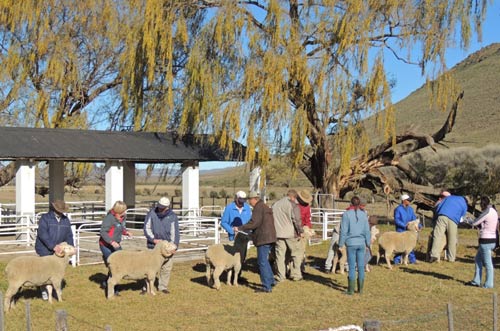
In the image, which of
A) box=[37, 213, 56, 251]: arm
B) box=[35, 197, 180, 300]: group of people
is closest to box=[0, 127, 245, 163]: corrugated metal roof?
box=[35, 197, 180, 300]: group of people

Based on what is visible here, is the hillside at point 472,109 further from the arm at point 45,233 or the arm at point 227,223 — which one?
the arm at point 45,233

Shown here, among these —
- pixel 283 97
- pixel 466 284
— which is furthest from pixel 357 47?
pixel 466 284

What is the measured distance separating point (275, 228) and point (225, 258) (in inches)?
41.1

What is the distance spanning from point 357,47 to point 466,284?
9.37 m

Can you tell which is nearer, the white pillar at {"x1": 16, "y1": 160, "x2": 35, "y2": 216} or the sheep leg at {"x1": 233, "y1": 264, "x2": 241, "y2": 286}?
the sheep leg at {"x1": 233, "y1": 264, "x2": 241, "y2": 286}

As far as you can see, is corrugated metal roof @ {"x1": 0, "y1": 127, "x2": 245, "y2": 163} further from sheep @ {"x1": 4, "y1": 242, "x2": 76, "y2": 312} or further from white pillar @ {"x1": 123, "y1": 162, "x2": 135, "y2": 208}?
sheep @ {"x1": 4, "y1": 242, "x2": 76, "y2": 312}

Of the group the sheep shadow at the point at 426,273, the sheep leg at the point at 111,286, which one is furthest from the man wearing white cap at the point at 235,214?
the sheep shadow at the point at 426,273

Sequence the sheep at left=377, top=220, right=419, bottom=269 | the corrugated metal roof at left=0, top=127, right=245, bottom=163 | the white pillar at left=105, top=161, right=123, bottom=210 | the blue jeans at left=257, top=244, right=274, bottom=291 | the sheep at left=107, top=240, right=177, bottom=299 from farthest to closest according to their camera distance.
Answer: the white pillar at left=105, top=161, right=123, bottom=210 < the corrugated metal roof at left=0, top=127, right=245, bottom=163 < the sheep at left=377, top=220, right=419, bottom=269 < the blue jeans at left=257, top=244, right=274, bottom=291 < the sheep at left=107, top=240, right=177, bottom=299

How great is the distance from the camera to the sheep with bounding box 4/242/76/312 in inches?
373

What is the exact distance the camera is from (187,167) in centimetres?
2027

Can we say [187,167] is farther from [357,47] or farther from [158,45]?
[357,47]

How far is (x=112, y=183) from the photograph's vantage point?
60.3 feet

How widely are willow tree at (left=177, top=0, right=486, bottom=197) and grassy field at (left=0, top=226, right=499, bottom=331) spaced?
7159 mm

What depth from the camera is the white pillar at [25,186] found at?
17172 millimetres
